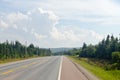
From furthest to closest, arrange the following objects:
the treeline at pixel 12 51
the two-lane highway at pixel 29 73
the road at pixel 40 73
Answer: the treeline at pixel 12 51 → the road at pixel 40 73 → the two-lane highway at pixel 29 73

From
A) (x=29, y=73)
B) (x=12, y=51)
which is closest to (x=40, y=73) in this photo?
(x=29, y=73)

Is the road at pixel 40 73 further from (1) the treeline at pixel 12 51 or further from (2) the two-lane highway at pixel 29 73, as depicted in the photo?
(1) the treeline at pixel 12 51

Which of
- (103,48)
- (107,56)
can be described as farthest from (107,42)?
(107,56)

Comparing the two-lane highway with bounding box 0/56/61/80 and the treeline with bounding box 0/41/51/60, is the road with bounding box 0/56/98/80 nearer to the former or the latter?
the two-lane highway with bounding box 0/56/61/80

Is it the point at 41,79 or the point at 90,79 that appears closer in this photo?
the point at 41,79

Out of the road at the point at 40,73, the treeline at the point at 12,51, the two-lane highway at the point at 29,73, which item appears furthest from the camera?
the treeline at the point at 12,51

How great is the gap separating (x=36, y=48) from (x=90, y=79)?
176489mm

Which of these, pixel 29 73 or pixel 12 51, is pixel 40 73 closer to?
pixel 29 73

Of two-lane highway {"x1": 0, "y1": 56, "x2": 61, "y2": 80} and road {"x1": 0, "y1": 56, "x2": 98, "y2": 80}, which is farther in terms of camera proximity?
road {"x1": 0, "y1": 56, "x2": 98, "y2": 80}

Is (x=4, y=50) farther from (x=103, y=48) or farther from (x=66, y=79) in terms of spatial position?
(x=66, y=79)

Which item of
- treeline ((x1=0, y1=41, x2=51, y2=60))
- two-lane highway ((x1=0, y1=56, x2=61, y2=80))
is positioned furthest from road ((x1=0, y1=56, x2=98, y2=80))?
treeline ((x1=0, y1=41, x2=51, y2=60))

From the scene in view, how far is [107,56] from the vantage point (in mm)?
107188

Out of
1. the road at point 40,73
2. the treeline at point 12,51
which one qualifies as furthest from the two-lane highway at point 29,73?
the treeline at point 12,51

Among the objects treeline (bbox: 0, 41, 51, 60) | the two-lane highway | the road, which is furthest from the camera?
treeline (bbox: 0, 41, 51, 60)
